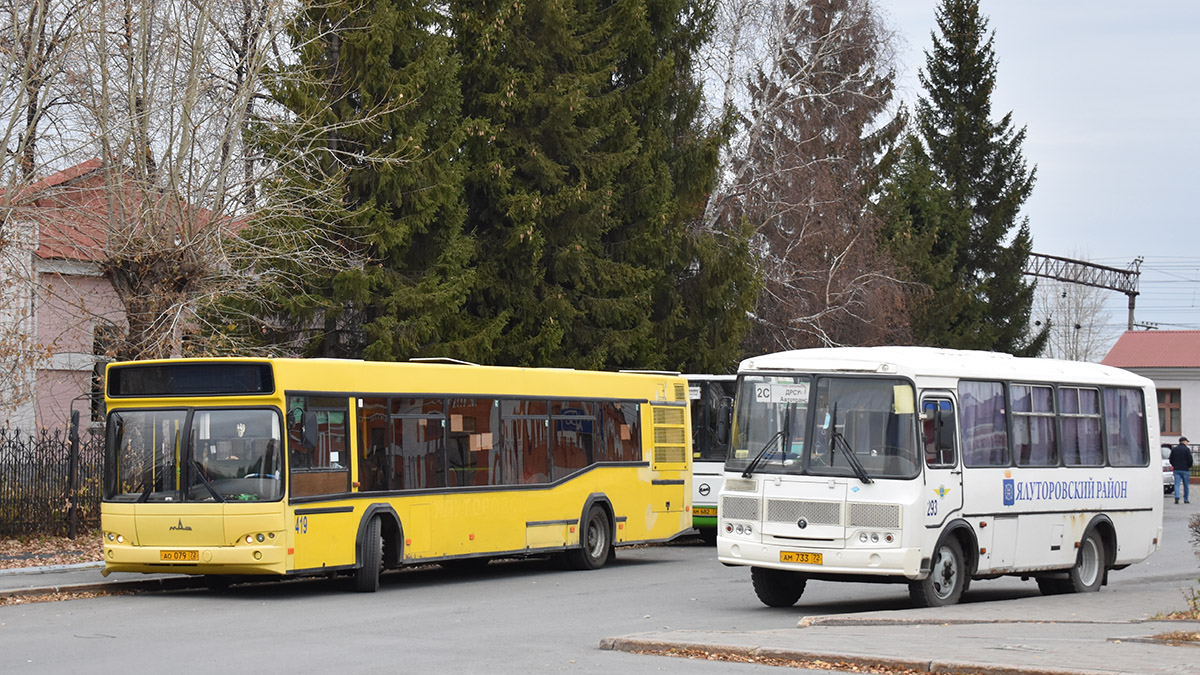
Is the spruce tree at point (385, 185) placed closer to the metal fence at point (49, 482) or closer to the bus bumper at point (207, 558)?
the metal fence at point (49, 482)

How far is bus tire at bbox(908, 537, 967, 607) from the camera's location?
15.6 m

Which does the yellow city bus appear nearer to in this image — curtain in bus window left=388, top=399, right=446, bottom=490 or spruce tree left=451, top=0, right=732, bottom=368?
curtain in bus window left=388, top=399, right=446, bottom=490

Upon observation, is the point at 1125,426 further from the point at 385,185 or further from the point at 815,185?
the point at 815,185

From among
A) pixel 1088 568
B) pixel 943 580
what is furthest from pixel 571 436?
pixel 1088 568

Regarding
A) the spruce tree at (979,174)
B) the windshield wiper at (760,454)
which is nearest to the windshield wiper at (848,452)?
the windshield wiper at (760,454)

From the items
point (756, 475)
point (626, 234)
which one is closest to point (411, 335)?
point (626, 234)

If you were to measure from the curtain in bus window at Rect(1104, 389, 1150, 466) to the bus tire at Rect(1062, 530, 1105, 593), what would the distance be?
1.09 m

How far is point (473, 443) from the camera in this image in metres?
19.7

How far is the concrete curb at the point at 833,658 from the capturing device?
10500mm

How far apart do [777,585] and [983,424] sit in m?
2.91

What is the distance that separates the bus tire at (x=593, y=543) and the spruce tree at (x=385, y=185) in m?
7.45

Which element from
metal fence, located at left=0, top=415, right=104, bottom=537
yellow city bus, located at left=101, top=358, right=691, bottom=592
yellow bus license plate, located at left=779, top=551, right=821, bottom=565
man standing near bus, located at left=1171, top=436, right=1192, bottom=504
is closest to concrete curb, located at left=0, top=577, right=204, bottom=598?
yellow city bus, located at left=101, top=358, right=691, bottom=592

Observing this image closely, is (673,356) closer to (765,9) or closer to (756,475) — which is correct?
(765,9)

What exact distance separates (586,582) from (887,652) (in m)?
8.83
